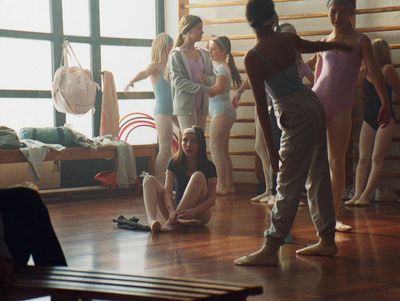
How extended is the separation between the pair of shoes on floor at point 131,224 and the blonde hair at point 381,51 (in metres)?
2.41

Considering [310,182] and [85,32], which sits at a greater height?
[85,32]

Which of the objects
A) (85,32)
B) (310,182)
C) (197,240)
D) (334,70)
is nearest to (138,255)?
(197,240)

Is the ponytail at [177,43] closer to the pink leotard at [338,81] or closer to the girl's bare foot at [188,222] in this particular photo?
the girl's bare foot at [188,222]

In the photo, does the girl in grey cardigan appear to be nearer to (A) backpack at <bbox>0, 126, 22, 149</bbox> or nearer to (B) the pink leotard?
(A) backpack at <bbox>0, 126, 22, 149</bbox>

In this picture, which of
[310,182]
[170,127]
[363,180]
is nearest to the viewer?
[310,182]

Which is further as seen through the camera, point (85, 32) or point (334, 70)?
point (85, 32)

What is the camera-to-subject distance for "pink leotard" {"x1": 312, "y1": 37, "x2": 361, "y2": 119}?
480 centimetres

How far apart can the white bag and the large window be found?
0.34 metres

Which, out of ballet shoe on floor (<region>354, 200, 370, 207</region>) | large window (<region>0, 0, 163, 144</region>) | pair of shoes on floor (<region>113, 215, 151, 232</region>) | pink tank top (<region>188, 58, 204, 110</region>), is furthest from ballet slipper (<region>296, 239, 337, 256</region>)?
large window (<region>0, 0, 163, 144</region>)

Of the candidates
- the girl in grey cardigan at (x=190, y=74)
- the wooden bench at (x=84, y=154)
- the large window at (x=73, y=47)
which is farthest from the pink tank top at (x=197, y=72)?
the large window at (x=73, y=47)

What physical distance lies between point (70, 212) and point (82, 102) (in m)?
1.46

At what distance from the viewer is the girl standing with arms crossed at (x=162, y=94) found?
7.44m

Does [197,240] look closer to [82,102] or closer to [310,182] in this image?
[310,182]

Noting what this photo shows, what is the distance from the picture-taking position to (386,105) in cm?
462
